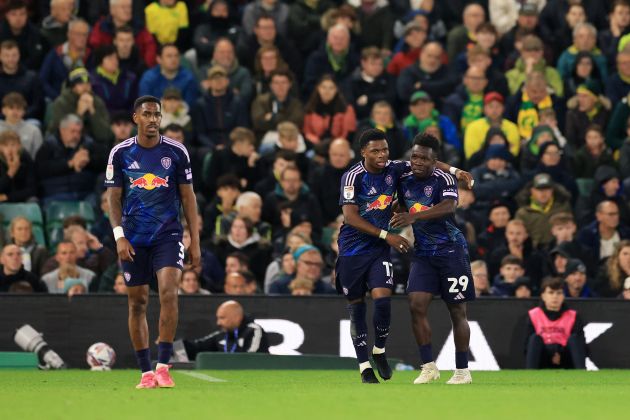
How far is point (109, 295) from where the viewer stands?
58.1 ft

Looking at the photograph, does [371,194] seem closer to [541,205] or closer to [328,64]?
[541,205]

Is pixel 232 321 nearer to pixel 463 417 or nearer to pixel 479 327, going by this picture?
pixel 479 327

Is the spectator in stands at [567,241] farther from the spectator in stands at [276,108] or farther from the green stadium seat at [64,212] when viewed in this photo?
→ the green stadium seat at [64,212]

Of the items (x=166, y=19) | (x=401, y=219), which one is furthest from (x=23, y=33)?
(x=401, y=219)

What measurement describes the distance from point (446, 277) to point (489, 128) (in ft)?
28.4

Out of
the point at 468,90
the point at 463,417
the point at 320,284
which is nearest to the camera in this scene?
the point at 463,417

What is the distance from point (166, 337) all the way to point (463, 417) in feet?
12.2

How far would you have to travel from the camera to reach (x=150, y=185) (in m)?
12.5

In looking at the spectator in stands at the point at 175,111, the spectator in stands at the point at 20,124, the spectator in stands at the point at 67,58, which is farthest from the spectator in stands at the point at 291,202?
the spectator in stands at the point at 67,58

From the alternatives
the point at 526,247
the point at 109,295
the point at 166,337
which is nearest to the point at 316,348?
the point at 109,295

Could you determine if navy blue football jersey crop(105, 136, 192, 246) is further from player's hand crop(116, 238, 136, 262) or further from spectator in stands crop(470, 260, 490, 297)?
spectator in stands crop(470, 260, 490, 297)

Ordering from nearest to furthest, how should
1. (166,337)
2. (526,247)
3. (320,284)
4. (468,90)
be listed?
(166,337), (320,284), (526,247), (468,90)

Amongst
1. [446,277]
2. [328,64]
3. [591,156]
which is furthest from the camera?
[328,64]

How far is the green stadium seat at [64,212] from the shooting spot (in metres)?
20.7
